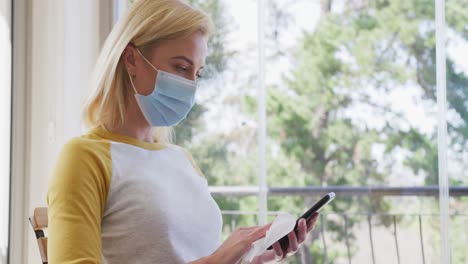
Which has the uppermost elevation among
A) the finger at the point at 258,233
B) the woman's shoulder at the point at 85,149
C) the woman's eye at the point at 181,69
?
the woman's eye at the point at 181,69

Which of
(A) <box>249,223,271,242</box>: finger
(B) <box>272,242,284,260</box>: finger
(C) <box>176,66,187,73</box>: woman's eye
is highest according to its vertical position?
(C) <box>176,66,187,73</box>: woman's eye


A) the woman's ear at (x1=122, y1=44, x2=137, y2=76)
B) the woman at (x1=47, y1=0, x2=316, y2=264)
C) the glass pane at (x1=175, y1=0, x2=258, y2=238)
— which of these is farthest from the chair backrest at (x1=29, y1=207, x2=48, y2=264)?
the glass pane at (x1=175, y1=0, x2=258, y2=238)

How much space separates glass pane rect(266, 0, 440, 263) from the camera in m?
2.21

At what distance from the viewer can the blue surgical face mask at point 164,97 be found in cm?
150

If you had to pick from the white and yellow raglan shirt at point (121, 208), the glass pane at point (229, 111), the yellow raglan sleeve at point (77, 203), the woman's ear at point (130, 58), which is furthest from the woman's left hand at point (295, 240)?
the glass pane at point (229, 111)

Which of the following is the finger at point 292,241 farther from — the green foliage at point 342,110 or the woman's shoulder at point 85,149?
the green foliage at point 342,110

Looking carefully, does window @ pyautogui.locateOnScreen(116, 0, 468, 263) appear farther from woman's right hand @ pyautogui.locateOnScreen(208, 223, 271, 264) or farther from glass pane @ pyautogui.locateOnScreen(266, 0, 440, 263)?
woman's right hand @ pyautogui.locateOnScreen(208, 223, 271, 264)

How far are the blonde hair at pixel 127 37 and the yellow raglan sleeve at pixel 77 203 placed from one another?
0.13 meters

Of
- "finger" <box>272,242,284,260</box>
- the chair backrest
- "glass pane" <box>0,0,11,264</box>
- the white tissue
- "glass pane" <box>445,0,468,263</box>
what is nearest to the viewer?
the white tissue

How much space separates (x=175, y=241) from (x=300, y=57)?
1.19 metres

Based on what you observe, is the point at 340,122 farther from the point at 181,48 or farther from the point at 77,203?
the point at 77,203

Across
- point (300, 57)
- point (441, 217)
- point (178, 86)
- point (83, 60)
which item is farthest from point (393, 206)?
point (83, 60)

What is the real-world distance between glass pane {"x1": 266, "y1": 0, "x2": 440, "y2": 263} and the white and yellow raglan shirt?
3.05ft

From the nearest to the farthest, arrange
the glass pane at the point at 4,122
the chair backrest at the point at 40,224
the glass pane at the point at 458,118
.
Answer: the chair backrest at the point at 40,224
the glass pane at the point at 458,118
the glass pane at the point at 4,122
